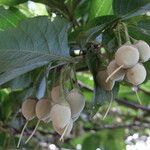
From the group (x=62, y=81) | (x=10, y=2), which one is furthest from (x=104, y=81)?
(x=10, y=2)

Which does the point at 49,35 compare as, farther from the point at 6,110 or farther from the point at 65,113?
the point at 6,110

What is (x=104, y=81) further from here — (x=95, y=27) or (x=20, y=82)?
(x=20, y=82)

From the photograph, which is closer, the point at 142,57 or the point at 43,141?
the point at 142,57

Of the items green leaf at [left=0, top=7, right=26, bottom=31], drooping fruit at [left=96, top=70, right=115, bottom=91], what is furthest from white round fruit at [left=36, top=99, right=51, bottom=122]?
green leaf at [left=0, top=7, right=26, bottom=31]

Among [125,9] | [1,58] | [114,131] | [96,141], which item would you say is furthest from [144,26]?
[114,131]

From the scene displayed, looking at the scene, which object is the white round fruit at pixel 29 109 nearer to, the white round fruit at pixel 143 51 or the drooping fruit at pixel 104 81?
the drooping fruit at pixel 104 81

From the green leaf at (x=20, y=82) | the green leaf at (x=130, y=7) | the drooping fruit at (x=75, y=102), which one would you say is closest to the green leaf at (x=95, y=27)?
the green leaf at (x=130, y=7)
